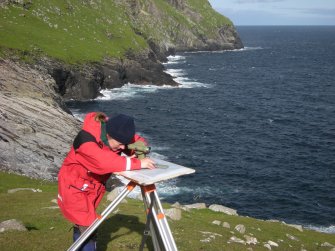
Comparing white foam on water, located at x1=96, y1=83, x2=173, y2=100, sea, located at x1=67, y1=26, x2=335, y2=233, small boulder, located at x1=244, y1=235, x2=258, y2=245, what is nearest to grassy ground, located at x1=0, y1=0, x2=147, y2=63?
white foam on water, located at x1=96, y1=83, x2=173, y2=100

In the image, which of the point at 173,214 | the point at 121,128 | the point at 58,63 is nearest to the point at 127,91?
the point at 58,63

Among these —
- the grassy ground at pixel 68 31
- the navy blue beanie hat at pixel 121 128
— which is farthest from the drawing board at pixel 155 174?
the grassy ground at pixel 68 31

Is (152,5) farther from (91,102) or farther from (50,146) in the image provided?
(50,146)

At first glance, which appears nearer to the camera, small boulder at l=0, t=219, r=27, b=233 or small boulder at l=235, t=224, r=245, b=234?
small boulder at l=0, t=219, r=27, b=233

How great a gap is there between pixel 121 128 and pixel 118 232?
7395 mm

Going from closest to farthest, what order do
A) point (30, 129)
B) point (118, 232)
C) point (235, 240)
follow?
1. point (118, 232)
2. point (235, 240)
3. point (30, 129)

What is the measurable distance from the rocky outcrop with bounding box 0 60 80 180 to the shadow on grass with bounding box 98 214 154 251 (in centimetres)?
2301

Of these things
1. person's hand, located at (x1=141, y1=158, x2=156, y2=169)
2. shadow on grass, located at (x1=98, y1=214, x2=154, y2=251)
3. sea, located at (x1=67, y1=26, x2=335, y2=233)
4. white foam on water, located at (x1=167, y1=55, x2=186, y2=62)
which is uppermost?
person's hand, located at (x1=141, y1=158, x2=156, y2=169)

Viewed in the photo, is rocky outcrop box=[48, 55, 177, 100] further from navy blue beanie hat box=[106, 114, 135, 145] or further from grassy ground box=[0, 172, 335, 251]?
navy blue beanie hat box=[106, 114, 135, 145]

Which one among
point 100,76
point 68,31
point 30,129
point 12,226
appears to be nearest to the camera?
point 12,226

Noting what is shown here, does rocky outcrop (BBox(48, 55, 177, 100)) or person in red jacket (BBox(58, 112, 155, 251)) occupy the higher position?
person in red jacket (BBox(58, 112, 155, 251))

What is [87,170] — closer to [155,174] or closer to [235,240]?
[155,174]

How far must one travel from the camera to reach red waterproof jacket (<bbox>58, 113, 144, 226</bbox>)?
8672 millimetres

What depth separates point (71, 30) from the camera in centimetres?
11619
